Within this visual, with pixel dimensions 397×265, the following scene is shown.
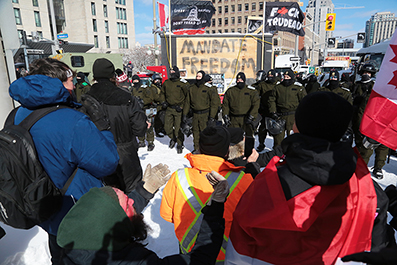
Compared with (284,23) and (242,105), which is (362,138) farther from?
(284,23)

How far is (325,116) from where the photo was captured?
3.74 ft

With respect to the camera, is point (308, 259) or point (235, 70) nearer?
point (308, 259)

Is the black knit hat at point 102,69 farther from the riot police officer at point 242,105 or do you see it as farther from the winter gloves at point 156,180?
the riot police officer at point 242,105

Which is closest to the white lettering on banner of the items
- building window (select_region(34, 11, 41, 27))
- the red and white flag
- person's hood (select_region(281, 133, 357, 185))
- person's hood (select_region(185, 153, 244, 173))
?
the red and white flag

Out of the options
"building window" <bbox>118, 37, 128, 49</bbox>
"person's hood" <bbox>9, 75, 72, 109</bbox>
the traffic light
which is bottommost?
"person's hood" <bbox>9, 75, 72, 109</bbox>

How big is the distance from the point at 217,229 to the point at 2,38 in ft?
14.5

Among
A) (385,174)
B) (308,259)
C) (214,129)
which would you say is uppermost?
(214,129)

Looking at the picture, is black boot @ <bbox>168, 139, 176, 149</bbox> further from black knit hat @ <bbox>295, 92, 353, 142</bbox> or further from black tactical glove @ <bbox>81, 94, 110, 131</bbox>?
Answer: black knit hat @ <bbox>295, 92, 353, 142</bbox>

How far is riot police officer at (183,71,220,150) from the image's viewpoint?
646cm

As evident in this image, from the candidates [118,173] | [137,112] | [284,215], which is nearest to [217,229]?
[284,215]

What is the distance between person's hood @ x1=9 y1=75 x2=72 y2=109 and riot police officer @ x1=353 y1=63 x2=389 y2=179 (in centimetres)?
528

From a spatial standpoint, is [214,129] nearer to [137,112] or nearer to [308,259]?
[308,259]

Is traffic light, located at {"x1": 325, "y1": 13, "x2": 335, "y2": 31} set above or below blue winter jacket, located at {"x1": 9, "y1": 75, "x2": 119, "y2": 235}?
above

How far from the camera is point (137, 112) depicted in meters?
3.34
